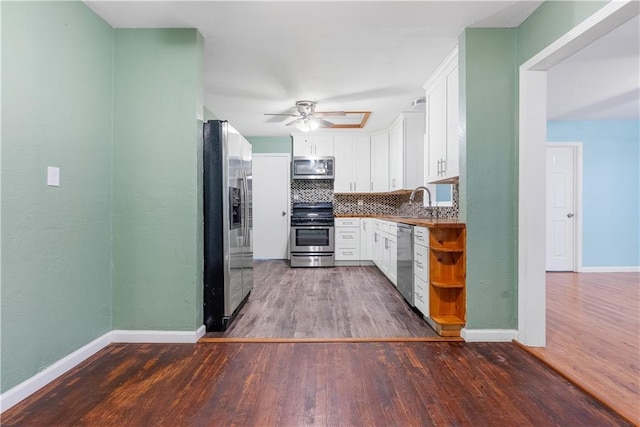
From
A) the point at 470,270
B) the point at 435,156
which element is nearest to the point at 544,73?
the point at 435,156

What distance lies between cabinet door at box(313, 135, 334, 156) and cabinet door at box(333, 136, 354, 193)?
3.5 inches

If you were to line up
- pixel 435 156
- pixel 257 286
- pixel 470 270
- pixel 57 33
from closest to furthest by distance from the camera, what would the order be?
1. pixel 57 33
2. pixel 470 270
3. pixel 435 156
4. pixel 257 286

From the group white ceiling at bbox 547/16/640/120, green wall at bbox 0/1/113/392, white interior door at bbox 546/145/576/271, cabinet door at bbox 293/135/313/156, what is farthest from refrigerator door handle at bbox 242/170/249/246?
white interior door at bbox 546/145/576/271

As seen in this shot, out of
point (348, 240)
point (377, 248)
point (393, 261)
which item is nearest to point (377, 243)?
point (377, 248)

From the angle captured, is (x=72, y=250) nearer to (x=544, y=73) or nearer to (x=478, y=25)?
(x=478, y=25)

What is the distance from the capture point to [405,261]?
10.3 ft

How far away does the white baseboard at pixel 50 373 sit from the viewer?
5.02 ft

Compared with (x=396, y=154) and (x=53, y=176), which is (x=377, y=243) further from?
(x=53, y=176)

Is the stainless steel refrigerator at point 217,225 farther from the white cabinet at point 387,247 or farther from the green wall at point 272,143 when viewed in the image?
the green wall at point 272,143

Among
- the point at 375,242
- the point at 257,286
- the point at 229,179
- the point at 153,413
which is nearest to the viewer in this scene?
the point at 153,413

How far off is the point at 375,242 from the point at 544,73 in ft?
10.5

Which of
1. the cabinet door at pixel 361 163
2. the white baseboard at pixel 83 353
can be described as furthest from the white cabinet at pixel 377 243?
the white baseboard at pixel 83 353

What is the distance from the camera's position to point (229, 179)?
254 centimetres

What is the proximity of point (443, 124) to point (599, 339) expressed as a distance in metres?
2.07
